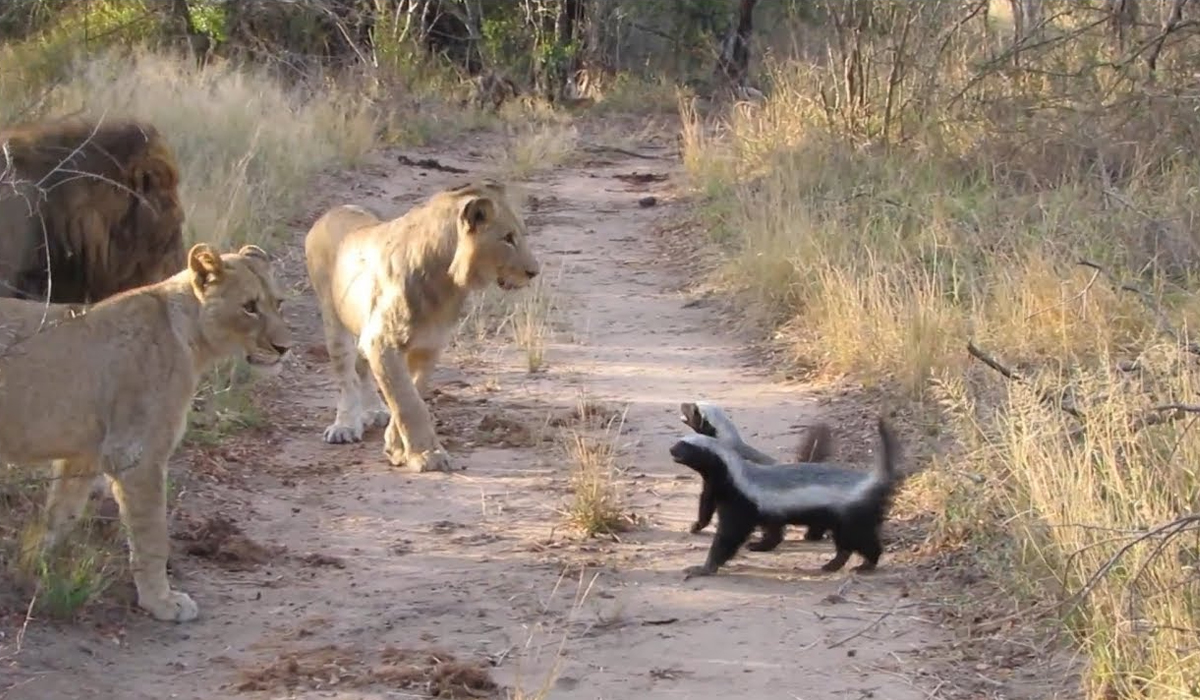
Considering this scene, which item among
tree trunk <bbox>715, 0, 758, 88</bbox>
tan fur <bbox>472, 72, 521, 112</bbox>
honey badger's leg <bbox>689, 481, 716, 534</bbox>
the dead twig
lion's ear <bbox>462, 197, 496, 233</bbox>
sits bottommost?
the dead twig

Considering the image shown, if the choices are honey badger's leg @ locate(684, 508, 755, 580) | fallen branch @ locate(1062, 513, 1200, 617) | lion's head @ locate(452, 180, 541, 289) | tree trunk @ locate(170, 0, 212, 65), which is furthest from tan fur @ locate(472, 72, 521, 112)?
fallen branch @ locate(1062, 513, 1200, 617)

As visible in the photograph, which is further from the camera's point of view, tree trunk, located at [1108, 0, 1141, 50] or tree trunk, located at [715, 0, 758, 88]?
tree trunk, located at [715, 0, 758, 88]

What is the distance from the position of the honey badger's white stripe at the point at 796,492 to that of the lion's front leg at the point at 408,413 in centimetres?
168

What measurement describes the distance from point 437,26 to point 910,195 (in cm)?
1348

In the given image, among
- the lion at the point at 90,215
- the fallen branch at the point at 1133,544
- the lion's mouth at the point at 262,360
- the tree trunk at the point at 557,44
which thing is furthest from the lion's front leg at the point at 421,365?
the tree trunk at the point at 557,44

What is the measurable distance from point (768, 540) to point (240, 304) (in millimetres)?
2045

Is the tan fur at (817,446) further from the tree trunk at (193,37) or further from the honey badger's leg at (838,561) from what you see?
the tree trunk at (193,37)

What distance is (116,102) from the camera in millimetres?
11484

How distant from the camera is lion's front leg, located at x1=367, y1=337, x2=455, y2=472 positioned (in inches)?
282

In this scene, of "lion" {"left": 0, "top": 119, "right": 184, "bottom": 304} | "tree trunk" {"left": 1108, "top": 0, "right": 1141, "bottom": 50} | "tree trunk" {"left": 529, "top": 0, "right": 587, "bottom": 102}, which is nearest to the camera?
"lion" {"left": 0, "top": 119, "right": 184, "bottom": 304}

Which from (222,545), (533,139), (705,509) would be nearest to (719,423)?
(705,509)

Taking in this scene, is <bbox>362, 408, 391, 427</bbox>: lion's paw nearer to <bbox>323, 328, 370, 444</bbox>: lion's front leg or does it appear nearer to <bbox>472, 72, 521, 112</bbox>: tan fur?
<bbox>323, 328, 370, 444</bbox>: lion's front leg

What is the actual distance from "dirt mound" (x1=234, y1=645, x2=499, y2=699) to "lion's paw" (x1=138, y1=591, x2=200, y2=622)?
46 centimetres

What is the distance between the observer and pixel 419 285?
7348mm
